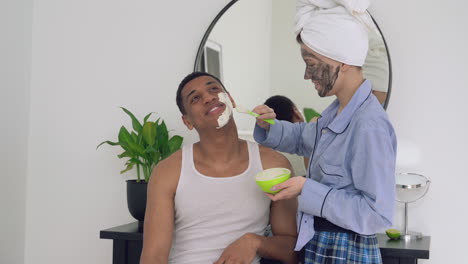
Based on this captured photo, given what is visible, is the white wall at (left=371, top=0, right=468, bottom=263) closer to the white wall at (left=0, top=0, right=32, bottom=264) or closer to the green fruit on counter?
the green fruit on counter

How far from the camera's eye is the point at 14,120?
8.68 ft

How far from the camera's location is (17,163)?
2.66 m

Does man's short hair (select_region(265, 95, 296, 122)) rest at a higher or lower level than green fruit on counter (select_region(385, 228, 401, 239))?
higher

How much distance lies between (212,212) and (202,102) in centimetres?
33

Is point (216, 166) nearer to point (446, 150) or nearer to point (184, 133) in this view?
point (184, 133)

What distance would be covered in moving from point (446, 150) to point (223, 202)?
2.71ft

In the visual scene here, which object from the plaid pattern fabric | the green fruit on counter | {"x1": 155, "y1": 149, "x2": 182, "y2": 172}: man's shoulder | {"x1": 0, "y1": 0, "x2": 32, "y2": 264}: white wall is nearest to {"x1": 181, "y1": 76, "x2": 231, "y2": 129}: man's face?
{"x1": 155, "y1": 149, "x2": 182, "y2": 172}: man's shoulder

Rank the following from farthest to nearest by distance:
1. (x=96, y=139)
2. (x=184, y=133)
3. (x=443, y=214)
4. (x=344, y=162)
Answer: (x=96, y=139), (x=184, y=133), (x=443, y=214), (x=344, y=162)

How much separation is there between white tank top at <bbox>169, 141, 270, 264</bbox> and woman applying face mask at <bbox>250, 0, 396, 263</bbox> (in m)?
0.27

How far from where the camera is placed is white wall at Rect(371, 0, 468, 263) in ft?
6.71

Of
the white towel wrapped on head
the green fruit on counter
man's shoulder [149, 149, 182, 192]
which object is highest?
the white towel wrapped on head

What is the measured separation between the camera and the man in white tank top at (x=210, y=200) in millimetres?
1747

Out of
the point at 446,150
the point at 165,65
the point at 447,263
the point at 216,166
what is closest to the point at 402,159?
the point at 446,150

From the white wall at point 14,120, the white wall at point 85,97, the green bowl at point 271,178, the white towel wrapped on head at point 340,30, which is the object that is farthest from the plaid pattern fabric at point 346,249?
the white wall at point 14,120
